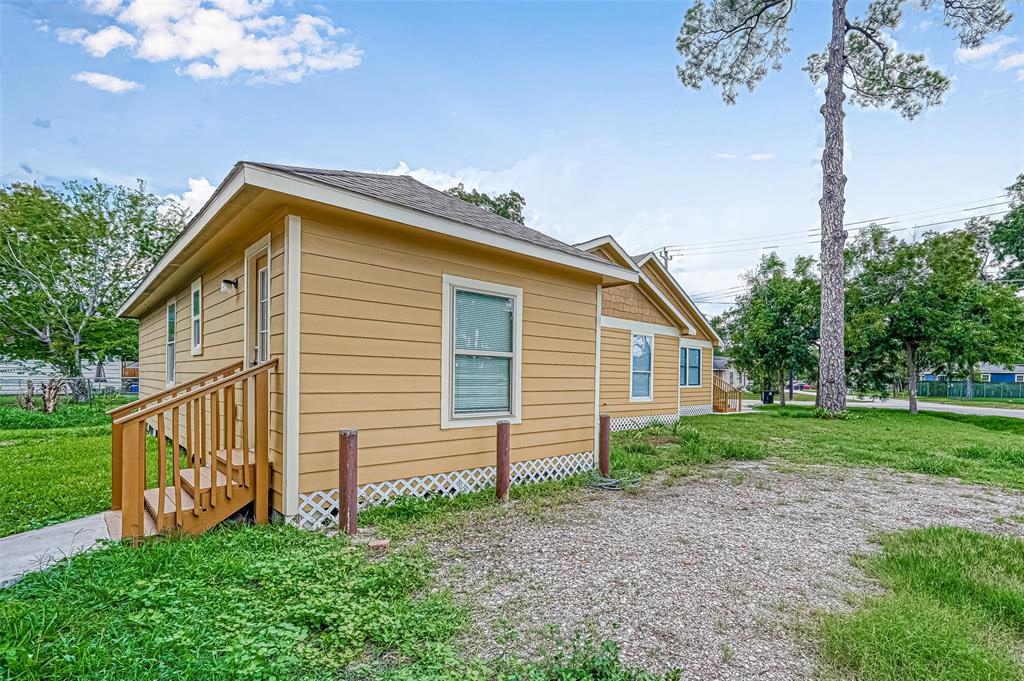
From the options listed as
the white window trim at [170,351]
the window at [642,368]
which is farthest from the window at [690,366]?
the white window trim at [170,351]

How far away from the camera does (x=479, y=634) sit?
2242mm

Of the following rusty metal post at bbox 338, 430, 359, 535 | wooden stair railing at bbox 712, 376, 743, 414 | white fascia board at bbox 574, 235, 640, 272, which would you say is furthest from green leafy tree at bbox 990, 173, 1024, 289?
rusty metal post at bbox 338, 430, 359, 535

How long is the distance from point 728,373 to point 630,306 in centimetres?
3713

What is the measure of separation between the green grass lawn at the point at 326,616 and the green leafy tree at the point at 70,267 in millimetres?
17076

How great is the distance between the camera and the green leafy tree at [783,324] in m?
19.2

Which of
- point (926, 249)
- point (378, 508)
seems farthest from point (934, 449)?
point (926, 249)

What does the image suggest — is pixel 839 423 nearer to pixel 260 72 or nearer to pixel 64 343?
pixel 260 72

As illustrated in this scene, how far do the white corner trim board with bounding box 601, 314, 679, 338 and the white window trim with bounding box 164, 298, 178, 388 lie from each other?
26.6 ft

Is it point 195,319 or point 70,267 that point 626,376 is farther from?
point 70,267

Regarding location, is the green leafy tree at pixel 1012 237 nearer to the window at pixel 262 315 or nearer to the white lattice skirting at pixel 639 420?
the white lattice skirting at pixel 639 420

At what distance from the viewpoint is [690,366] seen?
15.2 metres

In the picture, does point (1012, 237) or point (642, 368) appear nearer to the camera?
point (642, 368)

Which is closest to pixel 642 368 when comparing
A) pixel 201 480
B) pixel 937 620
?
pixel 937 620

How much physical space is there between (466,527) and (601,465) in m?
2.45
